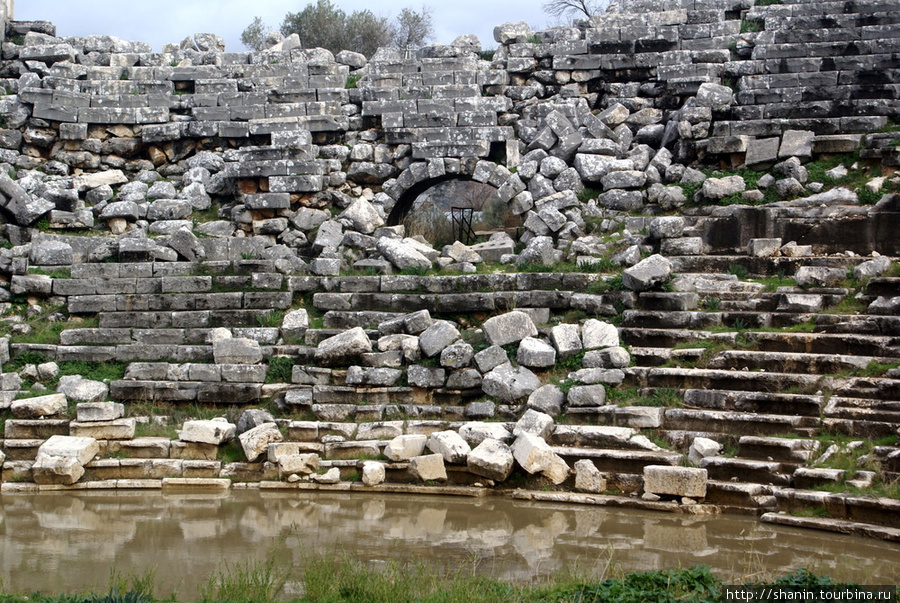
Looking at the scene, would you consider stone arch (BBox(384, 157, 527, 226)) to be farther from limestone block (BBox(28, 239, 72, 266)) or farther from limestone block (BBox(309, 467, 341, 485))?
limestone block (BBox(309, 467, 341, 485))

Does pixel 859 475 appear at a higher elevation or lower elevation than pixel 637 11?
lower

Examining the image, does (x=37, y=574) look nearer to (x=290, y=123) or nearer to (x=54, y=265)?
(x=54, y=265)

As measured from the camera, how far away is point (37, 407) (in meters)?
12.1

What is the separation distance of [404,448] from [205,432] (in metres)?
2.58

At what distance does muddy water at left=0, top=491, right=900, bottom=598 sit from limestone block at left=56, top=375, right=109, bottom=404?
6.59 feet

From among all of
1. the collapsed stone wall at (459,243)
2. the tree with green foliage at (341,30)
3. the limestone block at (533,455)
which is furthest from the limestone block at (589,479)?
the tree with green foliage at (341,30)

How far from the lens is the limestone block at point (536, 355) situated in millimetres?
11789

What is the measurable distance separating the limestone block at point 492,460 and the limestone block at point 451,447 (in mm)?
142

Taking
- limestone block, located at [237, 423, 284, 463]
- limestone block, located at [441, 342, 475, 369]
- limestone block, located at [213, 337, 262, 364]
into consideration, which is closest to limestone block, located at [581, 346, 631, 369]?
limestone block, located at [441, 342, 475, 369]

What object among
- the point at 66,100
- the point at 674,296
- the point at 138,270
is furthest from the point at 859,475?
the point at 66,100

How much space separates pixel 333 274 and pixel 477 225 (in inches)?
527

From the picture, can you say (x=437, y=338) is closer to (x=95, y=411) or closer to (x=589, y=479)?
(x=589, y=479)

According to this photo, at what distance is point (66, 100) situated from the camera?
1802 cm

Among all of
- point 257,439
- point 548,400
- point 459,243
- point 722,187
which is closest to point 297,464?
point 257,439
